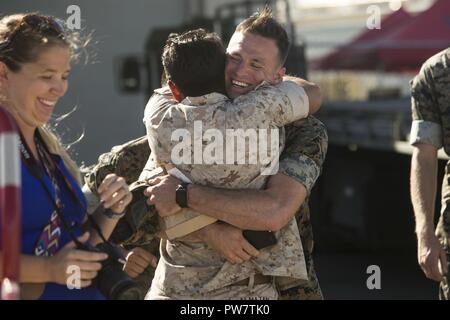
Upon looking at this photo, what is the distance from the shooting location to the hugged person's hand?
11.8 feet

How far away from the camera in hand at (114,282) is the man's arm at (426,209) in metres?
1.75

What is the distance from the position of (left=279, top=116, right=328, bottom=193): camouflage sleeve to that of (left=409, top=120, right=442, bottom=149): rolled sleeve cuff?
35.6 inches

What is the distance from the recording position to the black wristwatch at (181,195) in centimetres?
358

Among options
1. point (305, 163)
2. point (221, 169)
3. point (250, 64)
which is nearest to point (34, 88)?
point (221, 169)

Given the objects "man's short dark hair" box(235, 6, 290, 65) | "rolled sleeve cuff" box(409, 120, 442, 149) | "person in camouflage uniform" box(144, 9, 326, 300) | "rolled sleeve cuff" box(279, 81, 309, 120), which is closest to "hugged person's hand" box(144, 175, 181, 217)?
"person in camouflage uniform" box(144, 9, 326, 300)

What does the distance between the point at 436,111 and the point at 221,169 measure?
150 centimetres

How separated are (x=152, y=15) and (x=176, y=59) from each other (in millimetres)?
11625

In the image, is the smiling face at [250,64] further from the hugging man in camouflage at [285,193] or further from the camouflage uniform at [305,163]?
the camouflage uniform at [305,163]

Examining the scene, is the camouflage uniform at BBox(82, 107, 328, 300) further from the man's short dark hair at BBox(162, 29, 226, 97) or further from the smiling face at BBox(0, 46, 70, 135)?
the smiling face at BBox(0, 46, 70, 135)

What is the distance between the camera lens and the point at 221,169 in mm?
3551

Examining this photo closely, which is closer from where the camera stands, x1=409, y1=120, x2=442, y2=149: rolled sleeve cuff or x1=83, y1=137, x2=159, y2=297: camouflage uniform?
x1=83, y1=137, x2=159, y2=297: camouflage uniform

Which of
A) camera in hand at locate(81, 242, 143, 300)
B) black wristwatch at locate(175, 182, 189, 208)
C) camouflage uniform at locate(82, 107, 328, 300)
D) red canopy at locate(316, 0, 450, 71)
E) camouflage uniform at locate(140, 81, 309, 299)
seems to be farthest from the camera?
red canopy at locate(316, 0, 450, 71)
